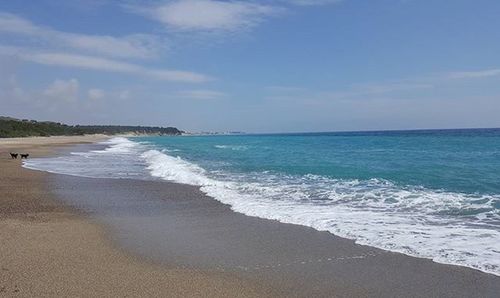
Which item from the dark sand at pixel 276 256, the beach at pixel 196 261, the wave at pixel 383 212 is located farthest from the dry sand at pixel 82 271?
the wave at pixel 383 212

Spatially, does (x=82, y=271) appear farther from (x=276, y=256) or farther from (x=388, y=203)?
(x=388, y=203)

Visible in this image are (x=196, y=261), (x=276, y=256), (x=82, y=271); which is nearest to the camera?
(x=82, y=271)

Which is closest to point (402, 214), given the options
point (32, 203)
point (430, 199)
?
point (430, 199)

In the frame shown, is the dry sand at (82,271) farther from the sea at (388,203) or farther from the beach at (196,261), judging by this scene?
the sea at (388,203)

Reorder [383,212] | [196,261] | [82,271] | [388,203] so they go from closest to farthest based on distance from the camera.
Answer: [82,271]
[196,261]
[383,212]
[388,203]

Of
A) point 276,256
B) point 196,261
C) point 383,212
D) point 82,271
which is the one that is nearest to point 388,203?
point 383,212

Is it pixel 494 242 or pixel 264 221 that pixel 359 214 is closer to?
pixel 264 221

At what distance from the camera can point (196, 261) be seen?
7.44 meters

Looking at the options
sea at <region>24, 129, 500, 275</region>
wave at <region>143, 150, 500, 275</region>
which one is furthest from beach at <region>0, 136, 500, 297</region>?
sea at <region>24, 129, 500, 275</region>

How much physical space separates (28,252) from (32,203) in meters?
6.24

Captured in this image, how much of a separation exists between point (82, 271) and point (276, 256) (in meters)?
3.06

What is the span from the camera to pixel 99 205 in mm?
13414

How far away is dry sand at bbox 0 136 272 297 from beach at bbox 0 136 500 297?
1cm

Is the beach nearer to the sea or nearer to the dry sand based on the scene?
the dry sand
